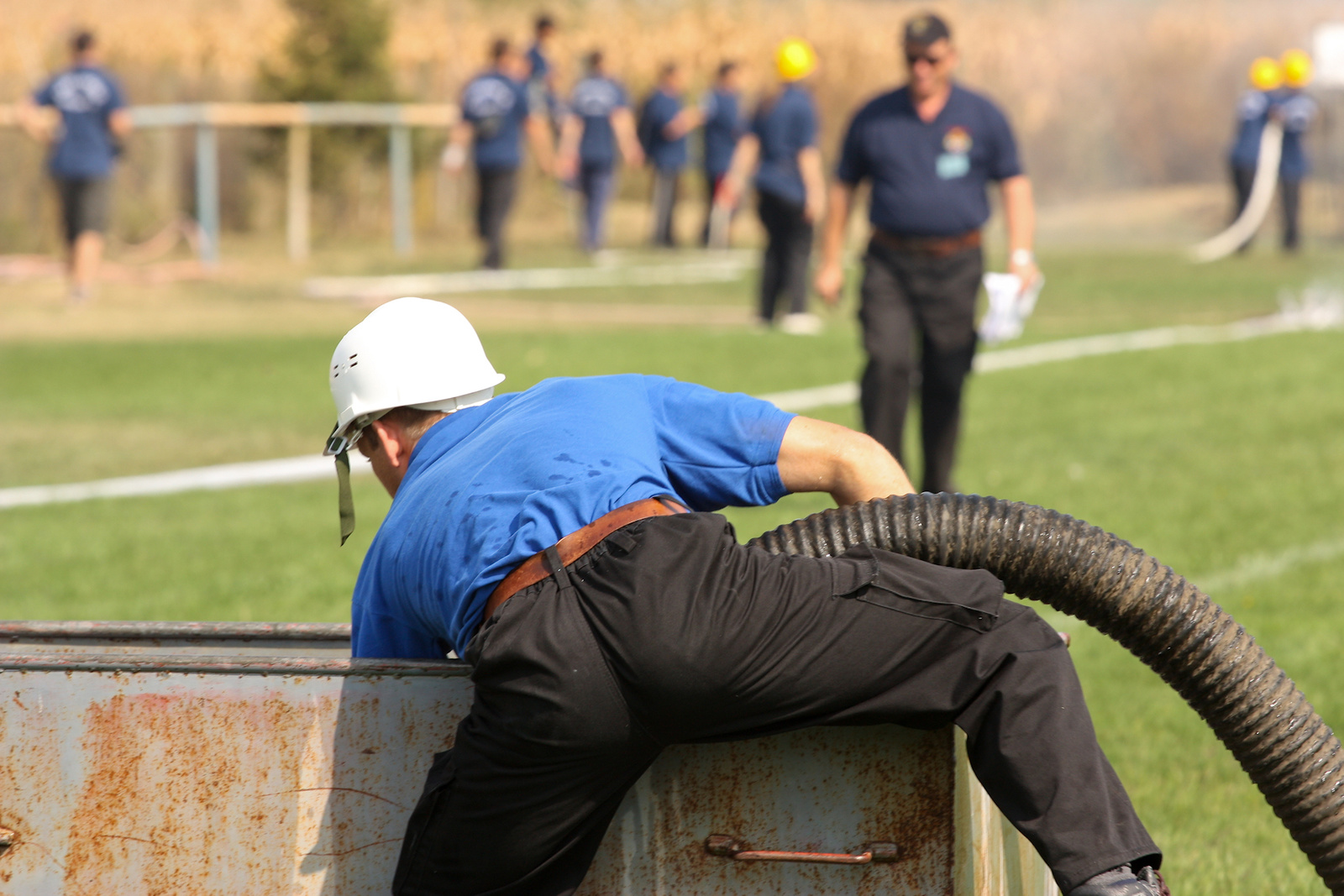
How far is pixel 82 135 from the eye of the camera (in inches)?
647

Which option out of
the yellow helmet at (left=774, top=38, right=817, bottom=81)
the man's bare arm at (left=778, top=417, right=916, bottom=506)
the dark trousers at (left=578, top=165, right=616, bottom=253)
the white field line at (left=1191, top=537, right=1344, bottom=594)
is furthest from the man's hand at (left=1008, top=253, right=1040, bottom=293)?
the dark trousers at (left=578, top=165, right=616, bottom=253)

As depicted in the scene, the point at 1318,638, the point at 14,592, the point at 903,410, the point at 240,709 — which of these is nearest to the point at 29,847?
the point at 240,709

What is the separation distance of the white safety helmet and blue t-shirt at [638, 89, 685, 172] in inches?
888

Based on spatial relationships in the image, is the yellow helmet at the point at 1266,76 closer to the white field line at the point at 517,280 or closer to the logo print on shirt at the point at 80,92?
the white field line at the point at 517,280

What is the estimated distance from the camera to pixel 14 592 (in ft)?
22.3

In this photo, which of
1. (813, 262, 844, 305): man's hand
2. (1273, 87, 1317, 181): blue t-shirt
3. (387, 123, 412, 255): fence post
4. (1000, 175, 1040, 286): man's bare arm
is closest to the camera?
(1000, 175, 1040, 286): man's bare arm

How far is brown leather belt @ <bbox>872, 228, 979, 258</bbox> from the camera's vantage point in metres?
8.19

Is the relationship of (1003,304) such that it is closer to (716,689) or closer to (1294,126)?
(716,689)

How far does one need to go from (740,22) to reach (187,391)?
23884 mm

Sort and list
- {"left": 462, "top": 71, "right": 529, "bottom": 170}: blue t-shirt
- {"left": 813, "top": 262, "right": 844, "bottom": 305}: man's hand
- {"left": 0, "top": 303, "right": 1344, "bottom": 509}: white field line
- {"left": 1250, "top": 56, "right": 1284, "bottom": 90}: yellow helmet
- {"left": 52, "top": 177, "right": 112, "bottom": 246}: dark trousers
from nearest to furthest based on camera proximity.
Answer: {"left": 813, "top": 262, "right": 844, "bottom": 305}: man's hand → {"left": 0, "top": 303, "right": 1344, "bottom": 509}: white field line → {"left": 52, "top": 177, "right": 112, "bottom": 246}: dark trousers → {"left": 462, "top": 71, "right": 529, "bottom": 170}: blue t-shirt → {"left": 1250, "top": 56, "right": 1284, "bottom": 90}: yellow helmet

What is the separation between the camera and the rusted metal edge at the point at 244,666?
3.06 m

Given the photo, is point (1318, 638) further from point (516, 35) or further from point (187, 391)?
point (516, 35)

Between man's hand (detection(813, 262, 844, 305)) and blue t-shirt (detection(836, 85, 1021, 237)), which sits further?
man's hand (detection(813, 262, 844, 305))

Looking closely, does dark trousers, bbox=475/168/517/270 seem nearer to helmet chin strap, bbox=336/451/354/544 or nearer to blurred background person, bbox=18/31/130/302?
blurred background person, bbox=18/31/130/302
